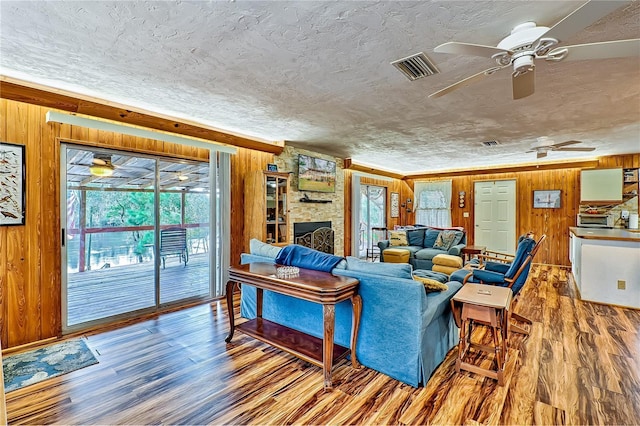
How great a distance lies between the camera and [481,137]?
4.81 meters

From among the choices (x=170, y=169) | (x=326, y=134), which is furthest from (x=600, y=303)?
(x=170, y=169)

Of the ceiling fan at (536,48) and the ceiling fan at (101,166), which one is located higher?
the ceiling fan at (536,48)

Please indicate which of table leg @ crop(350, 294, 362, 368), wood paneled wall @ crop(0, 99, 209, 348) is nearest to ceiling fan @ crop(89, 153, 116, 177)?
wood paneled wall @ crop(0, 99, 209, 348)

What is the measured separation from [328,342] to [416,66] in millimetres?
2201

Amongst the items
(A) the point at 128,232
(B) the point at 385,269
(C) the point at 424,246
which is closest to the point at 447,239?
(C) the point at 424,246

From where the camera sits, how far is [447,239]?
6152mm

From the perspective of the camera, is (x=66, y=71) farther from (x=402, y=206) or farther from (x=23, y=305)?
(x=402, y=206)

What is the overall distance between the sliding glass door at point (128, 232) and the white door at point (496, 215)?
22.6 feet

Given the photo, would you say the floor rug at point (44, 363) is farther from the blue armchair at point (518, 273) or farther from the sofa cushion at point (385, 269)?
the blue armchair at point (518, 273)

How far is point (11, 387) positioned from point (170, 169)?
2616 millimetres

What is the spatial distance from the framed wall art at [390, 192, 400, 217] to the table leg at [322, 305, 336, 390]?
6816 millimetres

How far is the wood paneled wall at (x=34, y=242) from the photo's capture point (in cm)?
283

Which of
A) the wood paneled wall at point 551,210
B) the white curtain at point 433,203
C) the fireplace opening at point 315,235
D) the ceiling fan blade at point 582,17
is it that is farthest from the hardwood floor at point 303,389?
the white curtain at point 433,203

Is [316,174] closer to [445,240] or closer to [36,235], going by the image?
[445,240]
